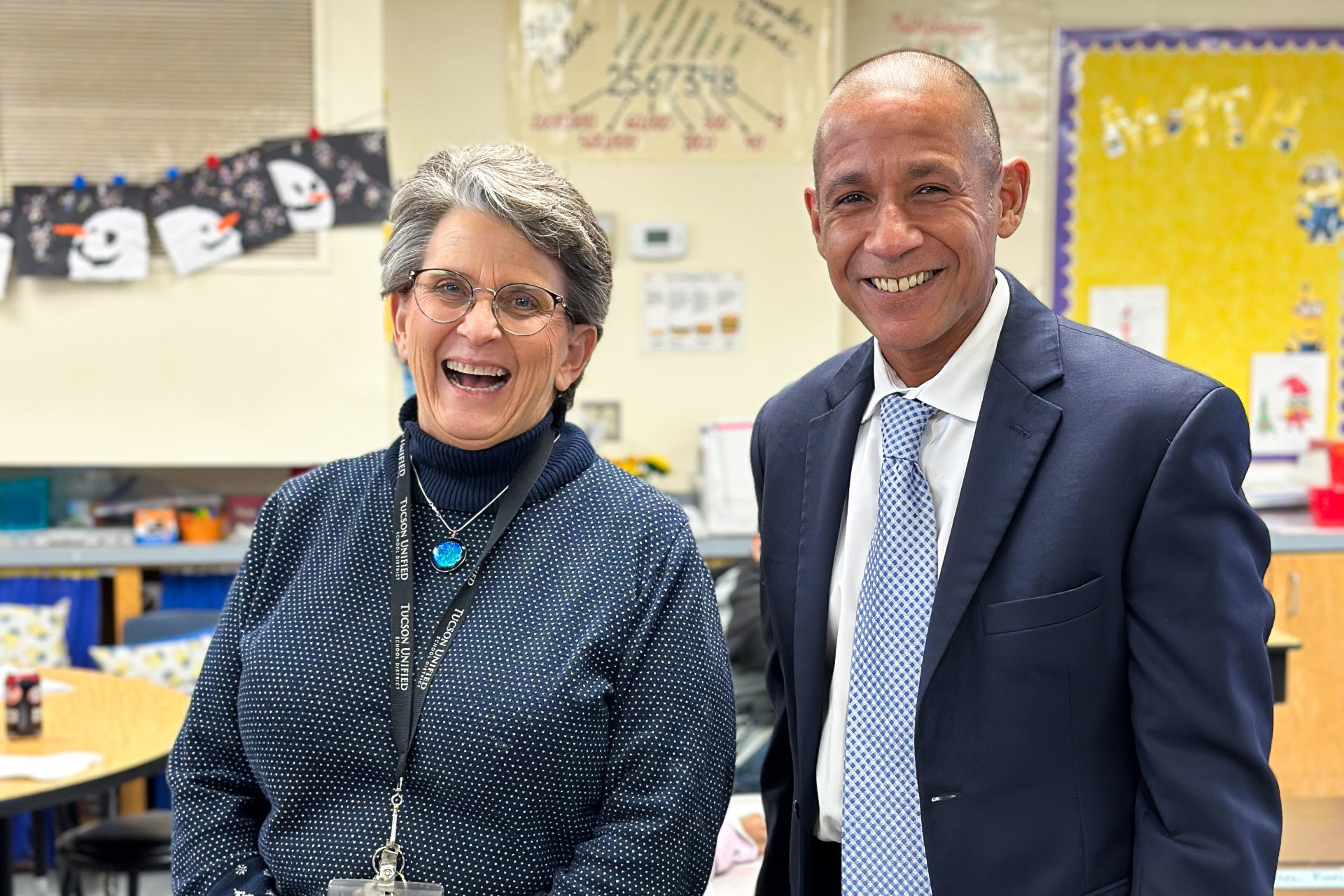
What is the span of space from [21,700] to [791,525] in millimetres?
2098

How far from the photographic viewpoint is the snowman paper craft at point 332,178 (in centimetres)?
391

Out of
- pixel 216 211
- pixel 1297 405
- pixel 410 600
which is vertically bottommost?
pixel 410 600

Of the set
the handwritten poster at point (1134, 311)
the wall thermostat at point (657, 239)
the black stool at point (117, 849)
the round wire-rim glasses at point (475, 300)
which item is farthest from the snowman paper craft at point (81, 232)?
the handwritten poster at point (1134, 311)

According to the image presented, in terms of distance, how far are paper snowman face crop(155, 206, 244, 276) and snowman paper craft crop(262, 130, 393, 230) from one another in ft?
0.66

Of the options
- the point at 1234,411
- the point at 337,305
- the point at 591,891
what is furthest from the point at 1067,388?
the point at 337,305

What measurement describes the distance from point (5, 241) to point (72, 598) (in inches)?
46.0

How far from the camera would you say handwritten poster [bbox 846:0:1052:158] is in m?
4.47

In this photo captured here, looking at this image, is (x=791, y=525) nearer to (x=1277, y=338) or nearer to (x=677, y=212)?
(x=677, y=212)

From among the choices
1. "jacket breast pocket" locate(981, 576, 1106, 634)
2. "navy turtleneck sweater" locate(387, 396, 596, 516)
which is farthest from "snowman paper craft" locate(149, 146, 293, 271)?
"jacket breast pocket" locate(981, 576, 1106, 634)

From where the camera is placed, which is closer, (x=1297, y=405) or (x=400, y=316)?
(x=400, y=316)

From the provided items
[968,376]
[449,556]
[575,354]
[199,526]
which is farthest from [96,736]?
[968,376]

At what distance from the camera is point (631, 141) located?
437 cm

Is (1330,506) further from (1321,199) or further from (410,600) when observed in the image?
(410,600)

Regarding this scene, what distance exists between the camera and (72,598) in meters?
3.94
